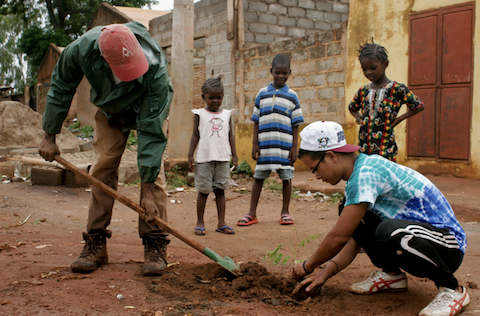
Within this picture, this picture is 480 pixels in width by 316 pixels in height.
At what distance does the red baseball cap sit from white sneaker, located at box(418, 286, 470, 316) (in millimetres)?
1952

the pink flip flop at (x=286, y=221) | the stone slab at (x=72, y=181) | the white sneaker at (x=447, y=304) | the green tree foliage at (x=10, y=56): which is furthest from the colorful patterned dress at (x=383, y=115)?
the green tree foliage at (x=10, y=56)

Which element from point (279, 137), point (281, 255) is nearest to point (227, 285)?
point (281, 255)

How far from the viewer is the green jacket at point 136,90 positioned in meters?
2.59

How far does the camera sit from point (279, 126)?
14.3ft

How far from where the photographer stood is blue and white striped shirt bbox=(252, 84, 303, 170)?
4348 millimetres

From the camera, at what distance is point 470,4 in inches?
215

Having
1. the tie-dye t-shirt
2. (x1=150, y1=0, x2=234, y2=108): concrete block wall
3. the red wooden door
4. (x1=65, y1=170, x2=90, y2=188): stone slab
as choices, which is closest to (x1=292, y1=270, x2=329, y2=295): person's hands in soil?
the tie-dye t-shirt

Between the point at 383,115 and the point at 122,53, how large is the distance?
2160 mm

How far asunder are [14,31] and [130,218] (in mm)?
38300

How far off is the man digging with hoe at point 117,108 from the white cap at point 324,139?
0.93 metres

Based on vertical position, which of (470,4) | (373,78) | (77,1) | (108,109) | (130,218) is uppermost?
(77,1)

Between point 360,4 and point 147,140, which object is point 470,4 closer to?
point 360,4

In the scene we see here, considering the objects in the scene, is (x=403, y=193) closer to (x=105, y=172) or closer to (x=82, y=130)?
(x=105, y=172)

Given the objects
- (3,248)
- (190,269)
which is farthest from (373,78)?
(3,248)
